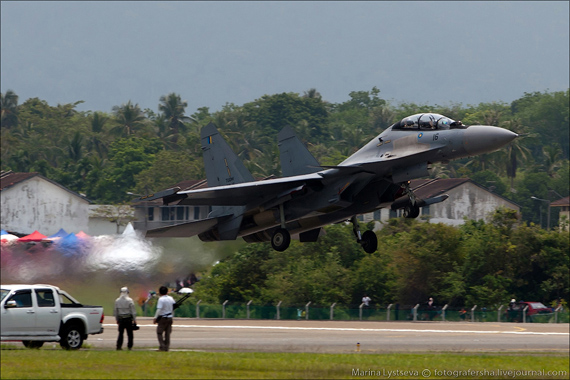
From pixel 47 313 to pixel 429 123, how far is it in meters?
13.0

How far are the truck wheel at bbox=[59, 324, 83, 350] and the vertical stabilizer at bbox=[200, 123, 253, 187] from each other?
8715mm

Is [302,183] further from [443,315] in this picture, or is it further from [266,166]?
[266,166]

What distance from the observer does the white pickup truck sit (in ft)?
83.8

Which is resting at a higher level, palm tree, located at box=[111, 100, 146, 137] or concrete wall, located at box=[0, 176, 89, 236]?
palm tree, located at box=[111, 100, 146, 137]

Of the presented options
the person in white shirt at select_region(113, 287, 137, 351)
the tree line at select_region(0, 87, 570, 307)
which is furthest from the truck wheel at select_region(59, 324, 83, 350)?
the tree line at select_region(0, 87, 570, 307)

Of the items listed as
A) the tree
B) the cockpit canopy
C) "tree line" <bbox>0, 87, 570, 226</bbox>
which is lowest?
the cockpit canopy

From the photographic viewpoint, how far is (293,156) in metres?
31.2

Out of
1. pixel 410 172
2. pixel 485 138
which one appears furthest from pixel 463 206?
pixel 485 138

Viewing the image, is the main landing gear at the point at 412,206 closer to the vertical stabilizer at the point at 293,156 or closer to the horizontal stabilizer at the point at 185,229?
the vertical stabilizer at the point at 293,156

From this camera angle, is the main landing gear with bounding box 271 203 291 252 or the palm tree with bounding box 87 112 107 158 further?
the palm tree with bounding box 87 112 107 158

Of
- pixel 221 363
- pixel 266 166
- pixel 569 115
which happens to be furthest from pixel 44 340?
pixel 569 115

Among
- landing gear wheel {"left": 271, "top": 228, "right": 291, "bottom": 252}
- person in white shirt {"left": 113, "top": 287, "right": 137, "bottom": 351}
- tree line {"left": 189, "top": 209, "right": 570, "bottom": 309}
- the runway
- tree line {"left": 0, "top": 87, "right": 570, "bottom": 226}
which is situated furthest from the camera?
tree line {"left": 0, "top": 87, "right": 570, "bottom": 226}

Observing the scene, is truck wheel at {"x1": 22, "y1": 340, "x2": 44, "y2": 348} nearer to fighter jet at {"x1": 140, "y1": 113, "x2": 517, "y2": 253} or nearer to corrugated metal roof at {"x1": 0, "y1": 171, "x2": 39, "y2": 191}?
fighter jet at {"x1": 140, "y1": 113, "x2": 517, "y2": 253}

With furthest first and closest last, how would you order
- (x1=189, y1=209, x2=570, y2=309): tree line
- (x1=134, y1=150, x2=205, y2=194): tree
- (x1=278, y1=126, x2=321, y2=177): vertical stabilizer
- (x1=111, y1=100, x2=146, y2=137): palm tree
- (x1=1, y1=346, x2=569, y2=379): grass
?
(x1=111, y1=100, x2=146, y2=137): palm tree → (x1=134, y1=150, x2=205, y2=194): tree → (x1=189, y1=209, x2=570, y2=309): tree line → (x1=278, y1=126, x2=321, y2=177): vertical stabilizer → (x1=1, y1=346, x2=569, y2=379): grass
